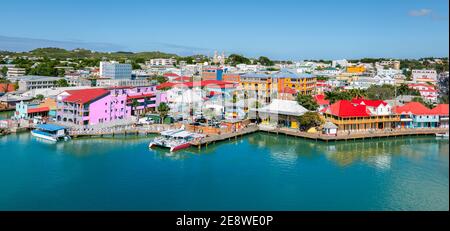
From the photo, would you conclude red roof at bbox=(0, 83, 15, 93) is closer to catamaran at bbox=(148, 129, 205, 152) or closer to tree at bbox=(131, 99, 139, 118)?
tree at bbox=(131, 99, 139, 118)

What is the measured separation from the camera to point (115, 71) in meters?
33.2

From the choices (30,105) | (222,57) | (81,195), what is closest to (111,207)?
(81,195)

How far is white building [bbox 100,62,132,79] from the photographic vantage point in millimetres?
33209

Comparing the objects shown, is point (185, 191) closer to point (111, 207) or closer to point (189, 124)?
point (111, 207)

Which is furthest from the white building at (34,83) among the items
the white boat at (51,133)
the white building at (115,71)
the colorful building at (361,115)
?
the colorful building at (361,115)

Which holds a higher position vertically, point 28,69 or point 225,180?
point 28,69

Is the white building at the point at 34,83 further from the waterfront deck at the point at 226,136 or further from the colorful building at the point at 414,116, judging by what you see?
the colorful building at the point at 414,116

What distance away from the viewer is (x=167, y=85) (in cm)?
2389

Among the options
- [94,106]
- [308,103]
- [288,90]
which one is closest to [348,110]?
[308,103]

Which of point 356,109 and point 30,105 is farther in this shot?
point 30,105

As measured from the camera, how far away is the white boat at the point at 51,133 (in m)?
14.2

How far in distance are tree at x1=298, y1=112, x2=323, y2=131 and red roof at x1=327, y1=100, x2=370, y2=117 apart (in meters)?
0.62

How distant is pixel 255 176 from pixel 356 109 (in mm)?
7230

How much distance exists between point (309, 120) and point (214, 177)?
6.67 metres
